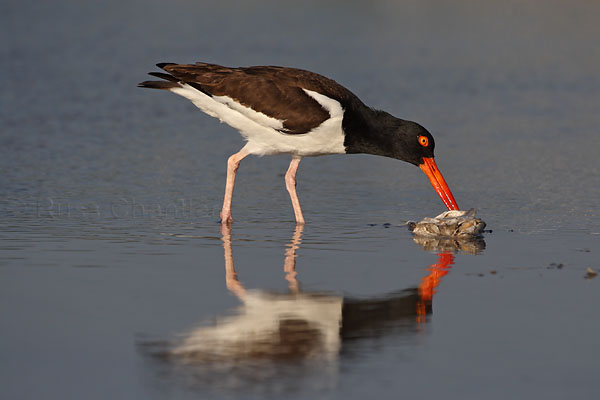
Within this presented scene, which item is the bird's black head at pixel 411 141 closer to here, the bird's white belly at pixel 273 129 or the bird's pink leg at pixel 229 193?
the bird's white belly at pixel 273 129

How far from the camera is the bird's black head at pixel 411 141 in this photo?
939 cm

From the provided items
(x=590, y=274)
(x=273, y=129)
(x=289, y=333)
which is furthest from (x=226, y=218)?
(x=289, y=333)

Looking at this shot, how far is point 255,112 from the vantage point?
903 centimetres

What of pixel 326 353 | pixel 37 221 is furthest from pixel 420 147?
pixel 326 353

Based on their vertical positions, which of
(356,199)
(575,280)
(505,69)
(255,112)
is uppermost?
(505,69)

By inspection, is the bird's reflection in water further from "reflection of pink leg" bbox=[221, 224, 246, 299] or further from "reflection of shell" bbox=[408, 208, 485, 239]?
"reflection of shell" bbox=[408, 208, 485, 239]

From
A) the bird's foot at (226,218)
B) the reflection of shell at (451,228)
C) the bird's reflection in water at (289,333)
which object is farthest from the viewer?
the bird's foot at (226,218)

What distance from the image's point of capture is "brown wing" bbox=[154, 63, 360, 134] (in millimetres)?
8938

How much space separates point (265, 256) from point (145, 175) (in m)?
3.86

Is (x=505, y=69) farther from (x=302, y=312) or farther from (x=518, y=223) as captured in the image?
(x=302, y=312)

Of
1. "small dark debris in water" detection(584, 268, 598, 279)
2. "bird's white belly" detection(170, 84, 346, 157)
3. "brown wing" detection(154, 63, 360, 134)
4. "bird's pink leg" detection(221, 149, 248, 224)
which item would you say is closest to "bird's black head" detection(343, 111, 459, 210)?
"bird's white belly" detection(170, 84, 346, 157)

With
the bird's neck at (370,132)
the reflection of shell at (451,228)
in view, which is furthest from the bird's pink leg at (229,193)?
the reflection of shell at (451,228)

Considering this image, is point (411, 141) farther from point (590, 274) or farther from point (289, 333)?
point (289, 333)

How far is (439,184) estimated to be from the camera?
30.5ft
